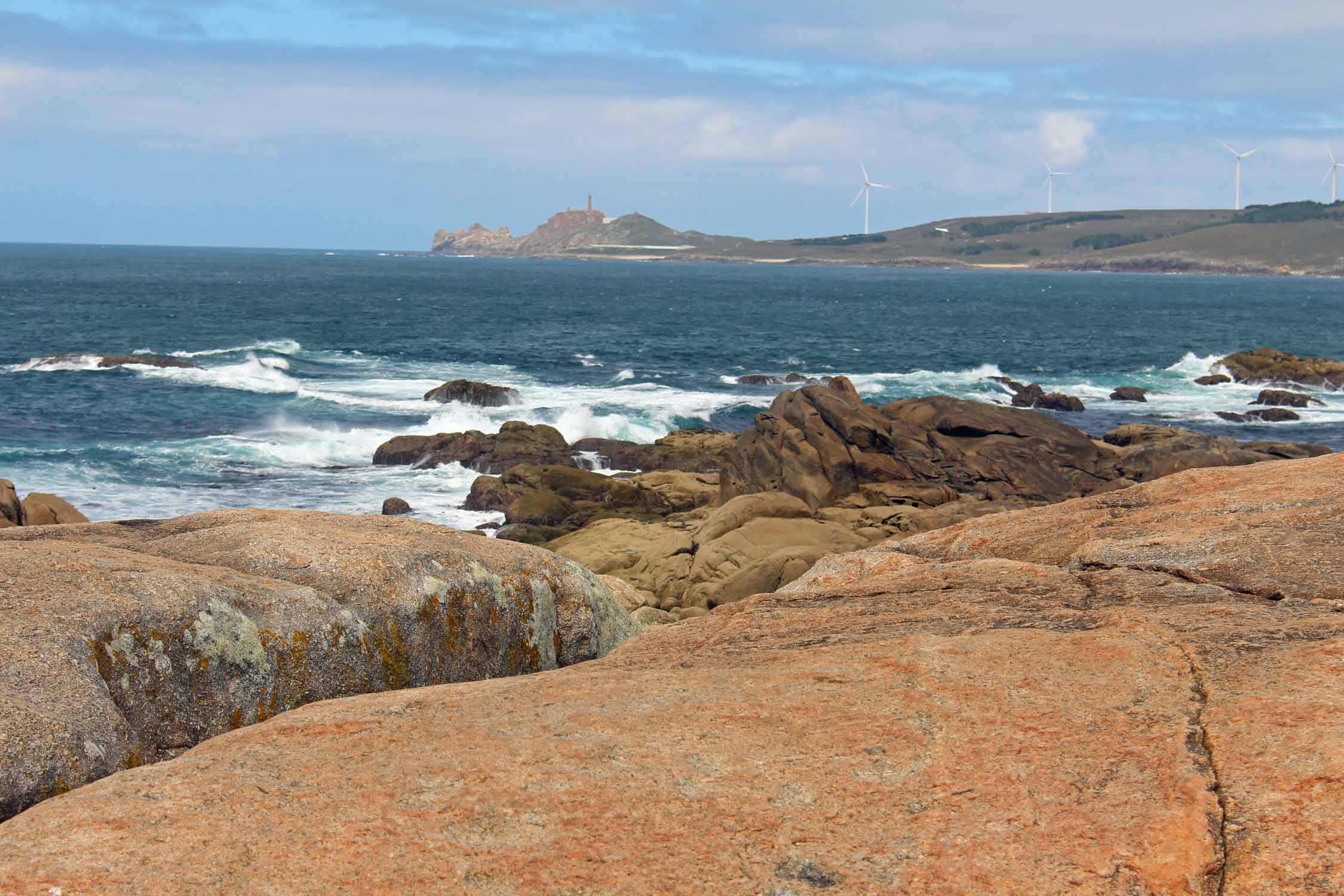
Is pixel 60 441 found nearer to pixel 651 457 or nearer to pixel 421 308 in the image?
pixel 651 457

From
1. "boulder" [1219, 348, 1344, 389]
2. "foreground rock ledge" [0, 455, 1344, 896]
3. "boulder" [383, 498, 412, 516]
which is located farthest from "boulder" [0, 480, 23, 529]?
"boulder" [1219, 348, 1344, 389]

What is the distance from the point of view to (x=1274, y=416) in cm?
5322

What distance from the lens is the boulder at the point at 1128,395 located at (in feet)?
197

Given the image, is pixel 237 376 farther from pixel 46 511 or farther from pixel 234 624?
pixel 234 624

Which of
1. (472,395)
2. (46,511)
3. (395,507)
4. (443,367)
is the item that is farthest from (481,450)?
(443,367)

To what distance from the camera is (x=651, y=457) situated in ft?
126

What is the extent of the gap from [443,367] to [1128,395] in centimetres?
3907

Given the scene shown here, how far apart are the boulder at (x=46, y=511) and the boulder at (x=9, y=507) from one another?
0.31 metres

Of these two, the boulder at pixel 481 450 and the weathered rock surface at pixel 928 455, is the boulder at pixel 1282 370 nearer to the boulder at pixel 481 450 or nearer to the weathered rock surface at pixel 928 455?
the weathered rock surface at pixel 928 455

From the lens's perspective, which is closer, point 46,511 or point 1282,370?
point 46,511

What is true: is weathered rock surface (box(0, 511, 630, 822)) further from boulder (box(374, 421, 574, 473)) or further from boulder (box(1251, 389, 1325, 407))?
boulder (box(1251, 389, 1325, 407))

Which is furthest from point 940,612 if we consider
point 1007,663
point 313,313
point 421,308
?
point 421,308

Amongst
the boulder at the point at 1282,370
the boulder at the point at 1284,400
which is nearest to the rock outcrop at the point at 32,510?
the boulder at the point at 1284,400

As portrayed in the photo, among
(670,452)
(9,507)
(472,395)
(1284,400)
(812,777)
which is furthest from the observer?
(1284,400)
